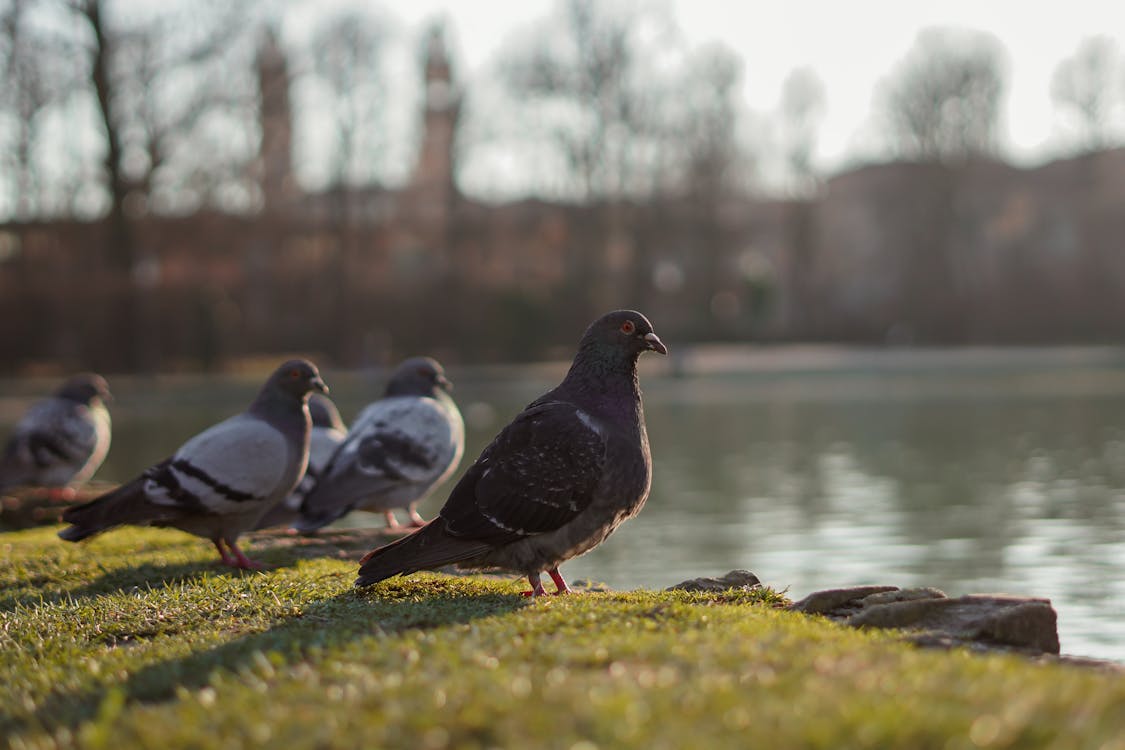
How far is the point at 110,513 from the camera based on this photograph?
7418 mm

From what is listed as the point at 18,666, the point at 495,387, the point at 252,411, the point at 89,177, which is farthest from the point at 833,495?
the point at 89,177

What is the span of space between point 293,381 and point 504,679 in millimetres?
4380

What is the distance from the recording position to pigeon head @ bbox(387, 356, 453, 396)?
31.8ft

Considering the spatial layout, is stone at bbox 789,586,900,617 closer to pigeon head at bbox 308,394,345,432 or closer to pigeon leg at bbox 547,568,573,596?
pigeon leg at bbox 547,568,573,596

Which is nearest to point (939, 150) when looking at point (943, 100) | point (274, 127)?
point (943, 100)

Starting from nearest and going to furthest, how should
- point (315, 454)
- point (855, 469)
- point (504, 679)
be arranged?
point (504, 679), point (315, 454), point (855, 469)

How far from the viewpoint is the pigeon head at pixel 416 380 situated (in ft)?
31.8

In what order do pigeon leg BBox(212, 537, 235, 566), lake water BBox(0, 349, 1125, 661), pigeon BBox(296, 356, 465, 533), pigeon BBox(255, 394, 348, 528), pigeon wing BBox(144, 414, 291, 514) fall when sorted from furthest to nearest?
lake water BBox(0, 349, 1125, 661) < pigeon BBox(255, 394, 348, 528) < pigeon BBox(296, 356, 465, 533) < pigeon leg BBox(212, 537, 235, 566) < pigeon wing BBox(144, 414, 291, 514)

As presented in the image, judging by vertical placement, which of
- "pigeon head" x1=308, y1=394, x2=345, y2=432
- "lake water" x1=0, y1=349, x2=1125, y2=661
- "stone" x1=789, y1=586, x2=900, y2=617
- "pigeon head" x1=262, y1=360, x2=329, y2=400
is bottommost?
"lake water" x1=0, y1=349, x2=1125, y2=661

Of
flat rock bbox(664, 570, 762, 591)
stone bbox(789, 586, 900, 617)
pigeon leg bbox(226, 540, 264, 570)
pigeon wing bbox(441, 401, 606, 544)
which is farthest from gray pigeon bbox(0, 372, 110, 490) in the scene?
stone bbox(789, 586, 900, 617)

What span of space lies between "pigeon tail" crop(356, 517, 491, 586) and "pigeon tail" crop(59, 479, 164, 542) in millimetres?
2094

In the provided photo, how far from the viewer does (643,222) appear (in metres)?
46.3

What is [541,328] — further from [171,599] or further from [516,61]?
[171,599]

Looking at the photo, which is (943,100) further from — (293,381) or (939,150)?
(293,381)
